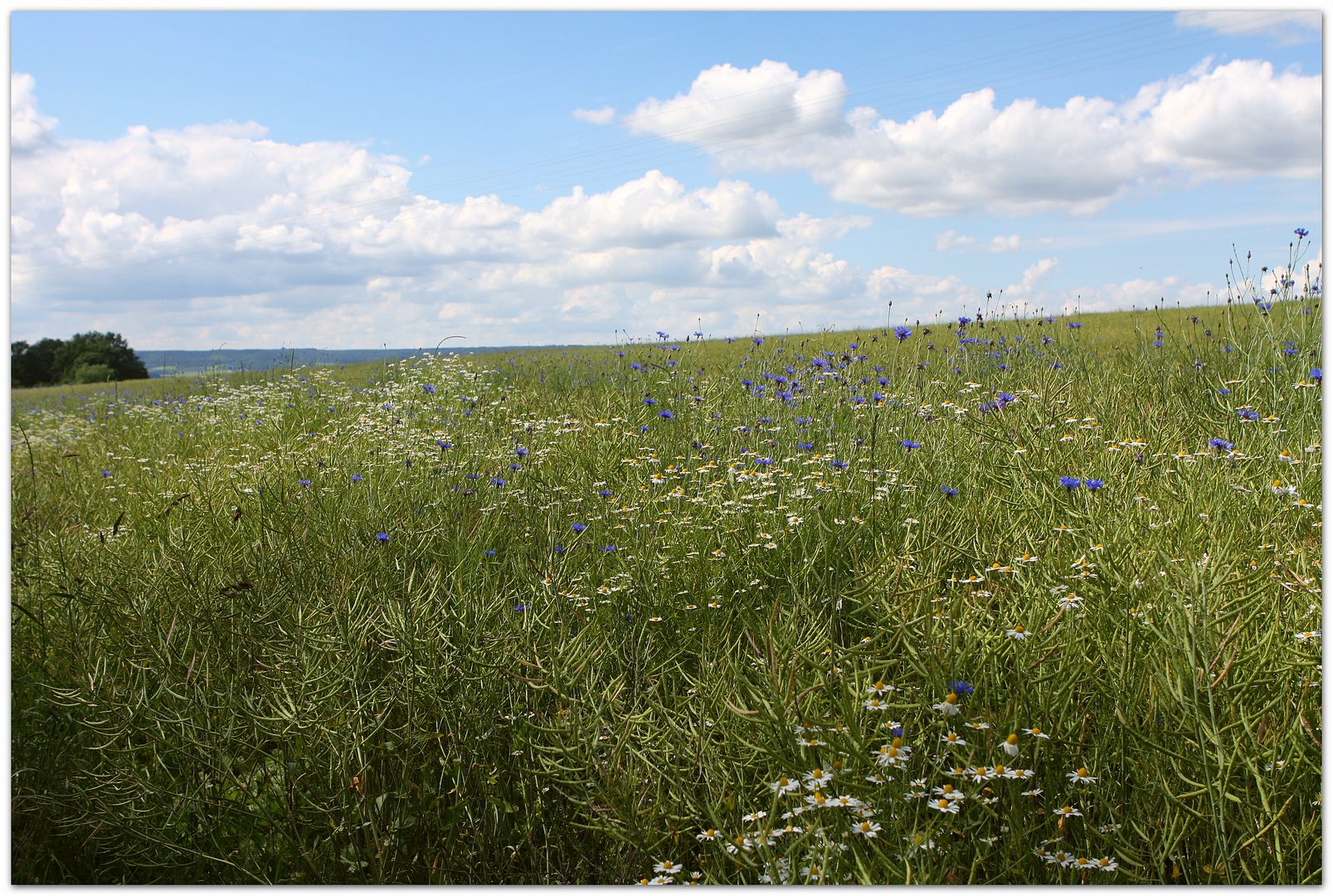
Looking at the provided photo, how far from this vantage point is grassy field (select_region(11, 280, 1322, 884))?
1344 millimetres

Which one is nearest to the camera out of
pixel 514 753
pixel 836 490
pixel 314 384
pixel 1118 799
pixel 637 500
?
pixel 1118 799

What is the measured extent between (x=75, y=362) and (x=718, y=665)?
63.6 ft

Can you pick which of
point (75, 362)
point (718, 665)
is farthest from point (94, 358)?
point (718, 665)

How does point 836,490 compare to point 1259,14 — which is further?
point 836,490

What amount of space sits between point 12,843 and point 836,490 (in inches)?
93.7

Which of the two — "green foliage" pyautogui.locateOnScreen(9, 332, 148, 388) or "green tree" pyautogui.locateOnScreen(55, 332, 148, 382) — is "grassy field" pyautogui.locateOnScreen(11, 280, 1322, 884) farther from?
"green tree" pyautogui.locateOnScreen(55, 332, 148, 382)

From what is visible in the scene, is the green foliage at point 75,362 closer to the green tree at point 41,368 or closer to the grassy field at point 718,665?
the green tree at point 41,368

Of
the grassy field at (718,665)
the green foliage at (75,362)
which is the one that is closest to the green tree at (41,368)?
the green foliage at (75,362)

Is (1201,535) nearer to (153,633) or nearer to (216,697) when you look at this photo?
→ (216,697)

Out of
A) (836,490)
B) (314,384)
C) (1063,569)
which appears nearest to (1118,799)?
(1063,569)

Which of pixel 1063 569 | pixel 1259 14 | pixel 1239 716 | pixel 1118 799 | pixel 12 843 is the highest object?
pixel 1259 14

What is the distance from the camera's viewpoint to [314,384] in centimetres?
770

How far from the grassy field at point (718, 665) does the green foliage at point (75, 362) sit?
46.2 feet

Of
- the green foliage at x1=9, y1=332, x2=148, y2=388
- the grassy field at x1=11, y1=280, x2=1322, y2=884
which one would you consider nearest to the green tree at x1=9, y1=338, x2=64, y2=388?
the green foliage at x1=9, y1=332, x2=148, y2=388
